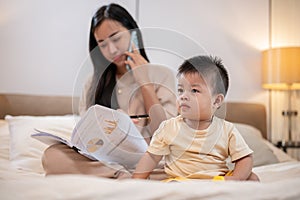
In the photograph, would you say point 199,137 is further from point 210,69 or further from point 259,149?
point 259,149

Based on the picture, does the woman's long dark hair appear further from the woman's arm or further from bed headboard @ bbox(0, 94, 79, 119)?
bed headboard @ bbox(0, 94, 79, 119)

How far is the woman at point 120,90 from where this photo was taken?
3.15 feet

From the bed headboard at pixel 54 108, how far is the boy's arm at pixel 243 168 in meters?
0.31

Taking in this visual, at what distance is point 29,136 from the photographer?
4.38 feet

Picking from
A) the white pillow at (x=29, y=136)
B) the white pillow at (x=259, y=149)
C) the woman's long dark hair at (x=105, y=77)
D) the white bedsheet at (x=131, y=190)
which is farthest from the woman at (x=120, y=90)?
the white pillow at (x=259, y=149)

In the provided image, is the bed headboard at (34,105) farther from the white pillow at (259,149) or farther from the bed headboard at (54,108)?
the white pillow at (259,149)

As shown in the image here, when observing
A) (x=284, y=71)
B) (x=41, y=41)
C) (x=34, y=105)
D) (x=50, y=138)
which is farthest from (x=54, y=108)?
(x=284, y=71)

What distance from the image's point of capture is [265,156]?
143 cm

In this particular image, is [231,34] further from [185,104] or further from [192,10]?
[185,104]

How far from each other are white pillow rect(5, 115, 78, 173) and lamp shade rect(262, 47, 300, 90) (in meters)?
0.62

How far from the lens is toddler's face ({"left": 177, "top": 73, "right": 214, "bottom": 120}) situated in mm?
877

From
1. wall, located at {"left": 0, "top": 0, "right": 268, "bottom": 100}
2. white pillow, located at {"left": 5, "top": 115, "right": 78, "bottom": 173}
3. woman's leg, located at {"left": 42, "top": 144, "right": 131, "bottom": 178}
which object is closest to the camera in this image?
woman's leg, located at {"left": 42, "top": 144, "right": 131, "bottom": 178}

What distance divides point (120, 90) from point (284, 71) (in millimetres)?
925

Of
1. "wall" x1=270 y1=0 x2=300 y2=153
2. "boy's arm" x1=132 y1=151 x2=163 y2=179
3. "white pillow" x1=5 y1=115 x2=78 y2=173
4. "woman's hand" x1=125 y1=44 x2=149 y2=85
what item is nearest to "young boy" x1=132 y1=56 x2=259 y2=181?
"boy's arm" x1=132 y1=151 x2=163 y2=179
